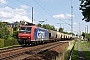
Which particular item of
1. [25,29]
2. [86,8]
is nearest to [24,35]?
[25,29]

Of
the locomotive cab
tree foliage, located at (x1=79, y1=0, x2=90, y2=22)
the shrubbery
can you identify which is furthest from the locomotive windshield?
tree foliage, located at (x1=79, y1=0, x2=90, y2=22)

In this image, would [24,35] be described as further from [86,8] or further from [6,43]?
[86,8]

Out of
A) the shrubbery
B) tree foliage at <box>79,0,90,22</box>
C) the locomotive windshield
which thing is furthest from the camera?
the shrubbery

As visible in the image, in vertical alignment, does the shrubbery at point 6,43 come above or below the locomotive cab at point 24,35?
below

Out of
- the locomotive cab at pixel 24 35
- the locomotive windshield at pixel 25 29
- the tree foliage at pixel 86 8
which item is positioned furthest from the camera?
the locomotive windshield at pixel 25 29

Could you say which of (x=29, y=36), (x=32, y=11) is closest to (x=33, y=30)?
(x=29, y=36)

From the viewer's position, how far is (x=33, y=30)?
111ft

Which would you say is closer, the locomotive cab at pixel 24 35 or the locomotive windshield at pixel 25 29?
the locomotive cab at pixel 24 35

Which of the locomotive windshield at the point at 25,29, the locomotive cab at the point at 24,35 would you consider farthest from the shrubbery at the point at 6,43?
the locomotive windshield at the point at 25,29

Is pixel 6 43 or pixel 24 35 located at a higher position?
pixel 24 35

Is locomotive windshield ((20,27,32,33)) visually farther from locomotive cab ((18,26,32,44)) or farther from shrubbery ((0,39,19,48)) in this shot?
shrubbery ((0,39,19,48))

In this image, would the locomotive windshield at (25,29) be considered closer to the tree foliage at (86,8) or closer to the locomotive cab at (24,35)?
the locomotive cab at (24,35)

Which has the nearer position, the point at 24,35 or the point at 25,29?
the point at 24,35

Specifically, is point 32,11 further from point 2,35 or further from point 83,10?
point 83,10
